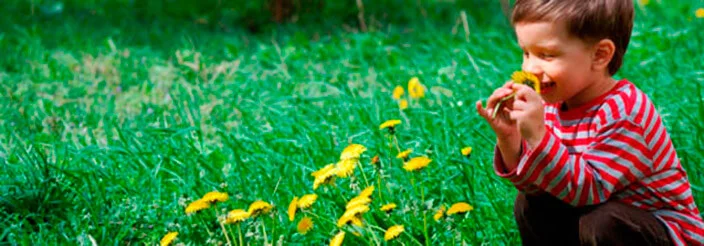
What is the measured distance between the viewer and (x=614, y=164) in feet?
6.48

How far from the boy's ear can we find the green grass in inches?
24.2

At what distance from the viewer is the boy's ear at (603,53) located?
2039 millimetres

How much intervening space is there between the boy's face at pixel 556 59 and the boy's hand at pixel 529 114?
0.15 meters

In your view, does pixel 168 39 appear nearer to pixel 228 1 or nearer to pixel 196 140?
pixel 228 1

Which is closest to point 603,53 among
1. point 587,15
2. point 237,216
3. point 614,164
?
point 587,15

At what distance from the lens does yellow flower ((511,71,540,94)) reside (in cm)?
198

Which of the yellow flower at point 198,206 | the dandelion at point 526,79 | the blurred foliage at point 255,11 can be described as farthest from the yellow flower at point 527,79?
the blurred foliage at point 255,11

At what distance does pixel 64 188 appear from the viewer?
2777 millimetres

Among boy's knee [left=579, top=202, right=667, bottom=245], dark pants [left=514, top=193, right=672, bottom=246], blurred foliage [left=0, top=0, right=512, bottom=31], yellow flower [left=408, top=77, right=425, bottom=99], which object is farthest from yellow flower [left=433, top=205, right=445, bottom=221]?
blurred foliage [left=0, top=0, right=512, bottom=31]

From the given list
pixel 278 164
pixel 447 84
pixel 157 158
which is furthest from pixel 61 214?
pixel 447 84

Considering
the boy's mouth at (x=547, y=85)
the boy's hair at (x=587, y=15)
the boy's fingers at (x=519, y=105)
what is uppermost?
the boy's hair at (x=587, y=15)

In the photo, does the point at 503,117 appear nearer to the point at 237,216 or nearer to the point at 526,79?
the point at 526,79

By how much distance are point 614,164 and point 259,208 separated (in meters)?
0.82

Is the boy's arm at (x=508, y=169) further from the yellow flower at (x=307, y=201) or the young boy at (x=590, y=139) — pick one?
the yellow flower at (x=307, y=201)
